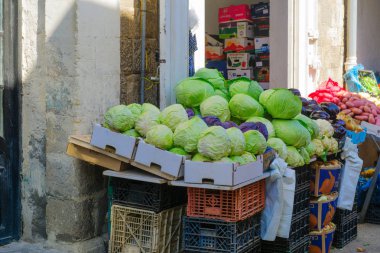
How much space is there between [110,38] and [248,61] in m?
4.50

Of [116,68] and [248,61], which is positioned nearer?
[116,68]

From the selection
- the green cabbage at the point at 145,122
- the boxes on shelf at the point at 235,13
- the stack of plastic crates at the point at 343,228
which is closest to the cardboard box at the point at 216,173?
the green cabbage at the point at 145,122

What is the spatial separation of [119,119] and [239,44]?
5.13 m

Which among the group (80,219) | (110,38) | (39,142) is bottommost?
(80,219)

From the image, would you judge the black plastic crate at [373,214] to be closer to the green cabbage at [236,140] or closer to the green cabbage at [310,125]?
the green cabbage at [310,125]

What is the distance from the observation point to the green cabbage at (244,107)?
486 cm

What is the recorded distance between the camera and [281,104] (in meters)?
4.89

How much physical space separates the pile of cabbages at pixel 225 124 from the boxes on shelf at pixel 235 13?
3850mm

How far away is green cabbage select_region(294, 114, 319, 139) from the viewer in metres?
5.20

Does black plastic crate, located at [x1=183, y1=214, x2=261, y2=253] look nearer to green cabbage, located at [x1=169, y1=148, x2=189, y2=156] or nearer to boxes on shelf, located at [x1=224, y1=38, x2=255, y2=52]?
green cabbage, located at [x1=169, y1=148, x2=189, y2=156]

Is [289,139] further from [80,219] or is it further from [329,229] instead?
[80,219]

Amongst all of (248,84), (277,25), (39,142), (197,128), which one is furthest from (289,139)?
(277,25)

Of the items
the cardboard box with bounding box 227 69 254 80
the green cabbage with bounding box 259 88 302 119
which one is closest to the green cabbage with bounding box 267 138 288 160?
the green cabbage with bounding box 259 88 302 119

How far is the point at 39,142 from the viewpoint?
4988 millimetres
